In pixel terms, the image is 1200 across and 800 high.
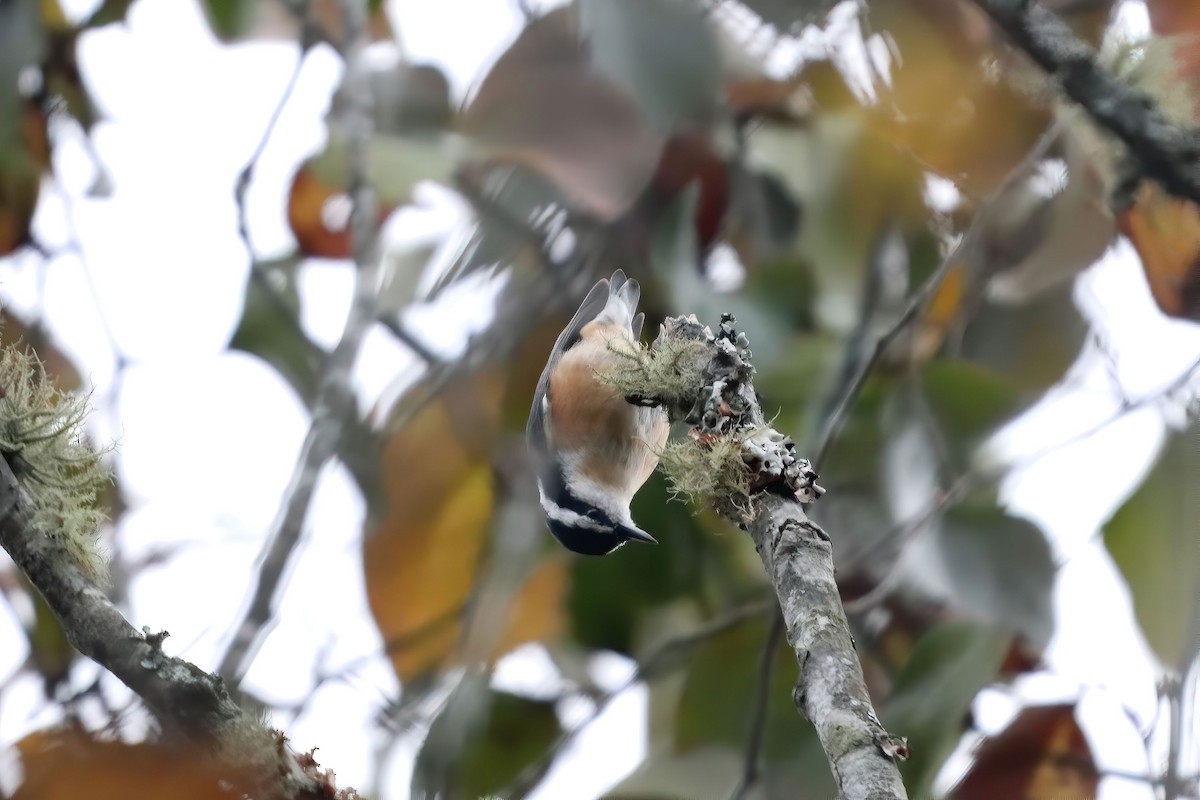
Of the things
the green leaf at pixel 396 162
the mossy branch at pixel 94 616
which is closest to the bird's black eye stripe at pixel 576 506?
the green leaf at pixel 396 162

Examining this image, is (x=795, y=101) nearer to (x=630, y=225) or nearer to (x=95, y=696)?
(x=630, y=225)

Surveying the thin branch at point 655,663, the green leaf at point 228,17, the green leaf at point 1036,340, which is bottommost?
the thin branch at point 655,663

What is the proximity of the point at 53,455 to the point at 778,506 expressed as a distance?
0.83m

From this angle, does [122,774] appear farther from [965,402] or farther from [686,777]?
[965,402]

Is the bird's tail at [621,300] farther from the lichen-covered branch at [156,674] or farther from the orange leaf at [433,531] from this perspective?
the lichen-covered branch at [156,674]

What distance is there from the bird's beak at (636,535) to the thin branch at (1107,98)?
1267mm

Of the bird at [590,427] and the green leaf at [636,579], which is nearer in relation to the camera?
the green leaf at [636,579]

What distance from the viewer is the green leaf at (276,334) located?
2.74 metres

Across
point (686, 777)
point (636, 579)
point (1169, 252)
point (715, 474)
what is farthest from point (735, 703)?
point (1169, 252)

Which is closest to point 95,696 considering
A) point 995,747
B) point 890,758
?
point 890,758

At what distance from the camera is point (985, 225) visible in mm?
2352

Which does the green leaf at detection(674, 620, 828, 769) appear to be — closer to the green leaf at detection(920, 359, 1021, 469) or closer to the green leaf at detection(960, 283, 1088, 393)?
the green leaf at detection(920, 359, 1021, 469)

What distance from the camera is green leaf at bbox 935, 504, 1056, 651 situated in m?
2.15

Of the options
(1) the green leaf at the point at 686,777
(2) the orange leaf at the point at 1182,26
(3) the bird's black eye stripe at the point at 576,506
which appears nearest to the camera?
(2) the orange leaf at the point at 1182,26
